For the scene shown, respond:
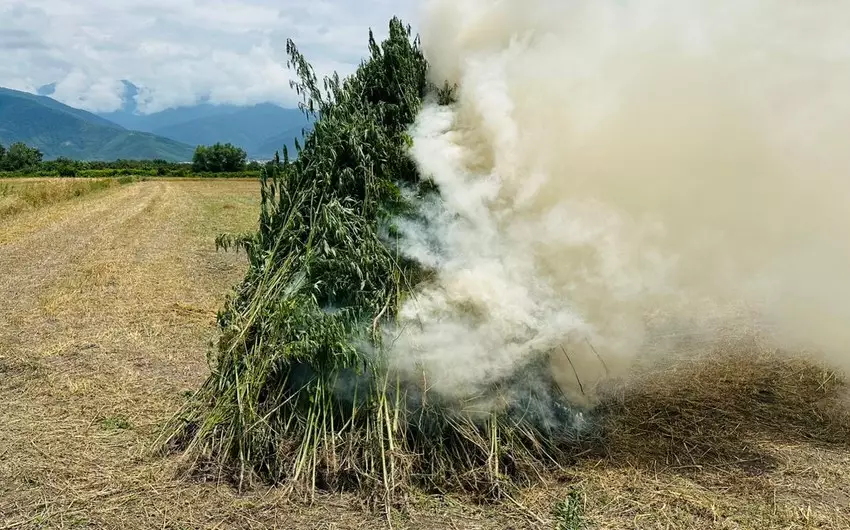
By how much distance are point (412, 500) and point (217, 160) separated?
7843 centimetres

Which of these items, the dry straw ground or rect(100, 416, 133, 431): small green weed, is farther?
rect(100, 416, 133, 431): small green weed

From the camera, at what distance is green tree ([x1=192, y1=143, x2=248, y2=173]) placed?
77438 millimetres

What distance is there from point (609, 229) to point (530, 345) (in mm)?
1196

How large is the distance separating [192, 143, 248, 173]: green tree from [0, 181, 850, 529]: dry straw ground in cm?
6974

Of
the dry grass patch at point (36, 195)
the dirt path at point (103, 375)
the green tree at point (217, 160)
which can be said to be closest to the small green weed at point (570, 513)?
the dirt path at point (103, 375)

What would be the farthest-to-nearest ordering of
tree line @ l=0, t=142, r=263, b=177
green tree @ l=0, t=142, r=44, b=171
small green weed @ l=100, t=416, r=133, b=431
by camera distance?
green tree @ l=0, t=142, r=44, b=171, tree line @ l=0, t=142, r=263, b=177, small green weed @ l=100, t=416, r=133, b=431

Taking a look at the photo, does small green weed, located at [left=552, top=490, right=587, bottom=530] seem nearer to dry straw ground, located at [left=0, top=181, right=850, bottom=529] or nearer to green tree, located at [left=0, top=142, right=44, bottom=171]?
dry straw ground, located at [left=0, top=181, right=850, bottom=529]

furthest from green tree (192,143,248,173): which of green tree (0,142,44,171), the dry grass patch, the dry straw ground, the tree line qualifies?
the dry straw ground

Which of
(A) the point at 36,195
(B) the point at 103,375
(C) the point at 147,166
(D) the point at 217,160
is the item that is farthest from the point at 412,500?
(C) the point at 147,166

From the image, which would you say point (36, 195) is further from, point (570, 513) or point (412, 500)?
point (570, 513)

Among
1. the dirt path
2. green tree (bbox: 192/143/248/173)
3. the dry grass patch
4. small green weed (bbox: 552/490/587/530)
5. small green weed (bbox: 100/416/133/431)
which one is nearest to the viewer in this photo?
small green weed (bbox: 552/490/587/530)

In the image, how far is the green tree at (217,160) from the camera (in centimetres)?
7744

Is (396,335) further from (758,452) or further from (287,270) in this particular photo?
(758,452)

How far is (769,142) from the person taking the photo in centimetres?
578
